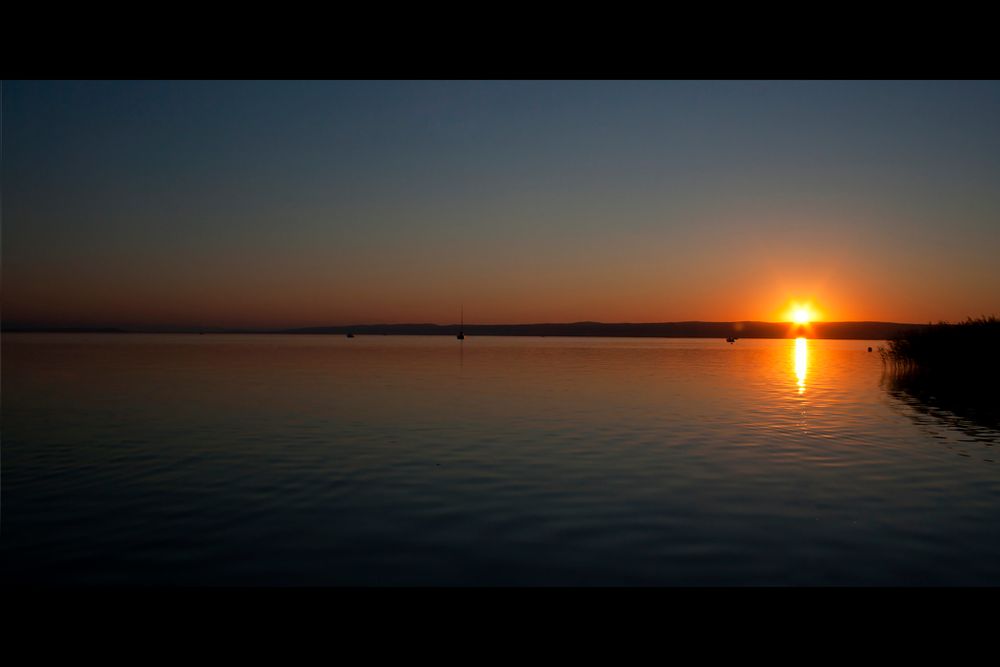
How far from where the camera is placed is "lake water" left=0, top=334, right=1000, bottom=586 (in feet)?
27.8

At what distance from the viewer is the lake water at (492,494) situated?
847cm

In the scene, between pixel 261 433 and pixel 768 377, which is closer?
pixel 261 433

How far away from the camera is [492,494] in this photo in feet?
40.2

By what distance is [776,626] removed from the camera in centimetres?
399

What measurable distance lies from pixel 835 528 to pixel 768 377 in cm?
3615
